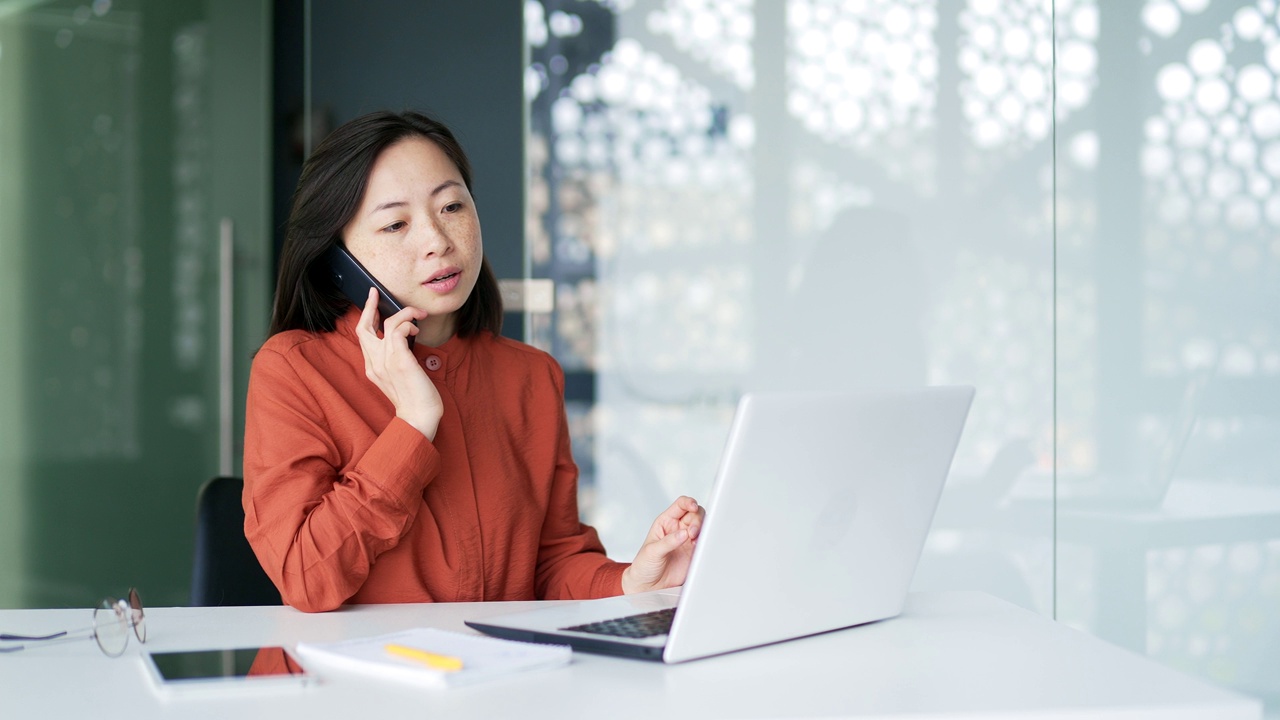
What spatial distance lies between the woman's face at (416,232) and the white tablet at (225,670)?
649 millimetres

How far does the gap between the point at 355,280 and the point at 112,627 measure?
0.68 metres

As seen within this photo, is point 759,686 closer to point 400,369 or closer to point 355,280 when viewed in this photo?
point 400,369

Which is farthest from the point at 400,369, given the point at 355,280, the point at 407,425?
the point at 355,280

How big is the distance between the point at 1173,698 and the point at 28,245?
2.66 meters

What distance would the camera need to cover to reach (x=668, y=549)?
155 centimetres

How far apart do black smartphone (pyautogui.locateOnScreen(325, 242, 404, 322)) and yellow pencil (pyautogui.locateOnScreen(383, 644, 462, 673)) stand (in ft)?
2.27

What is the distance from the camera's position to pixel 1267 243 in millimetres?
2488

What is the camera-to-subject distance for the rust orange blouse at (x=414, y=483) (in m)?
1.50

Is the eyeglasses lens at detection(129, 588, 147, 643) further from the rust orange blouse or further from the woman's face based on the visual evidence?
the woman's face

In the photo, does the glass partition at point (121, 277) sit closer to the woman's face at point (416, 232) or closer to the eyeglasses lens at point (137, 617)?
the woman's face at point (416, 232)

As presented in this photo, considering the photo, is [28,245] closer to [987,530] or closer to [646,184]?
[646,184]

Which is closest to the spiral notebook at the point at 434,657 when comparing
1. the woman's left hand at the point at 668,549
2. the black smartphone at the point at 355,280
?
the woman's left hand at the point at 668,549

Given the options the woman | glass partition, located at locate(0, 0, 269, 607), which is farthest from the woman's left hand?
glass partition, located at locate(0, 0, 269, 607)

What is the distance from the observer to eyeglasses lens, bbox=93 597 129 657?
1.19 meters
